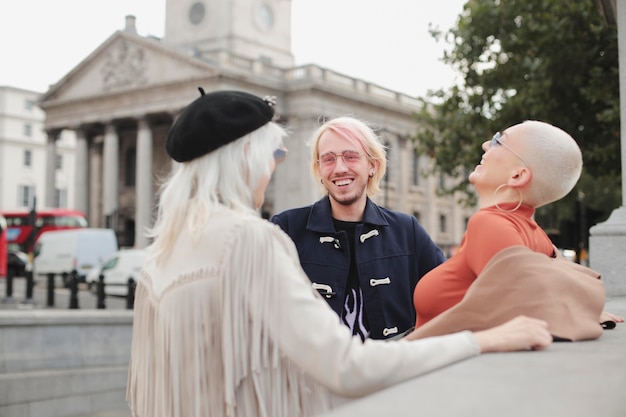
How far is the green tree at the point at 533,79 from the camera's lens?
17.6 m

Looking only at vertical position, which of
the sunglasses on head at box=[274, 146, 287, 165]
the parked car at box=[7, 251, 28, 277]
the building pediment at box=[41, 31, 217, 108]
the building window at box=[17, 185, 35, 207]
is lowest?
the parked car at box=[7, 251, 28, 277]

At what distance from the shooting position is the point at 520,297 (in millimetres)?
2289

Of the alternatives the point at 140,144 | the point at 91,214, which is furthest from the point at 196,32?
the point at 91,214

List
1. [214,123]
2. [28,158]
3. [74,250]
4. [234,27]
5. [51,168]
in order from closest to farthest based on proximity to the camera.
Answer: [214,123], [74,250], [51,168], [234,27], [28,158]

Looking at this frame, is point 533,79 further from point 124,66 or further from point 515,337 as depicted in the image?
point 124,66

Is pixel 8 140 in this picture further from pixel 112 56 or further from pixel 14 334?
pixel 14 334

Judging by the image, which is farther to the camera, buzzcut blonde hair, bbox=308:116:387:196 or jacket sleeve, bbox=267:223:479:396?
buzzcut blonde hair, bbox=308:116:387:196

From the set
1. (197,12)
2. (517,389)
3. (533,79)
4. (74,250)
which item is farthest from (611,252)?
(197,12)

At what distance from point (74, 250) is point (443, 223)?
139 ft

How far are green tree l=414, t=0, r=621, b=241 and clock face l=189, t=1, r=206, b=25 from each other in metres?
41.7

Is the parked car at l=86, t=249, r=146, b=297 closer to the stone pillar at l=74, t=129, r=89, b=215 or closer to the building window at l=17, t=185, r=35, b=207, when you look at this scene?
the stone pillar at l=74, t=129, r=89, b=215

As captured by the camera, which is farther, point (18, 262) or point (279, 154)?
point (18, 262)

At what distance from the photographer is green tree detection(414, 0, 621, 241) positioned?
17.6 metres

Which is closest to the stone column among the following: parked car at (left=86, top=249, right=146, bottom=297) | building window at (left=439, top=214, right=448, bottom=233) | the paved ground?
building window at (left=439, top=214, right=448, bottom=233)
